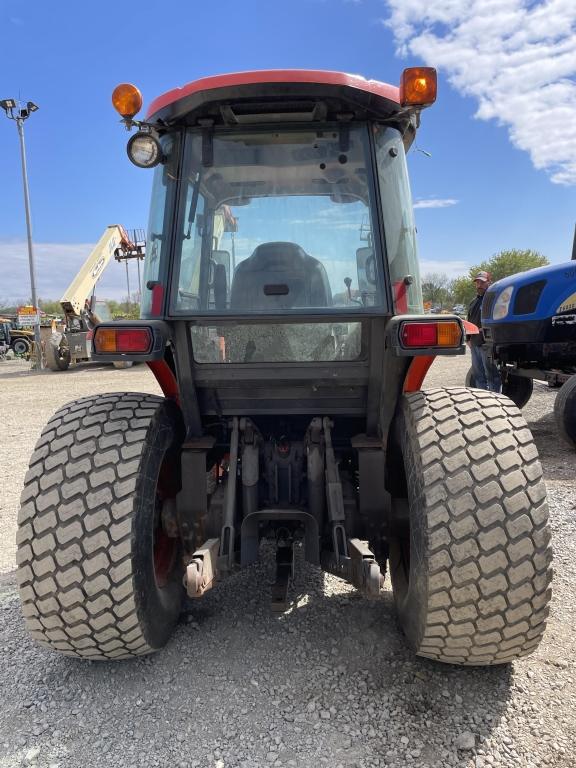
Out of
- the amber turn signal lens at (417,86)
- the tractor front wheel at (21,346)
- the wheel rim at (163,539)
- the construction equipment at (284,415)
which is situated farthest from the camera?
the tractor front wheel at (21,346)

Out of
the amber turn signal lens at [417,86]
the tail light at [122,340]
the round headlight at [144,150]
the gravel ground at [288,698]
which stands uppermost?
the amber turn signal lens at [417,86]

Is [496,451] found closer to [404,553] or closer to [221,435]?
[404,553]

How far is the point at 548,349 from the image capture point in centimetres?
618

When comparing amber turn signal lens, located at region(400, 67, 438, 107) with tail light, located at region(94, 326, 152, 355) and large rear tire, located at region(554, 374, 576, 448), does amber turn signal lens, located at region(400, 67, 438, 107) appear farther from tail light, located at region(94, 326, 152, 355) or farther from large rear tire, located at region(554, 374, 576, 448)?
large rear tire, located at region(554, 374, 576, 448)

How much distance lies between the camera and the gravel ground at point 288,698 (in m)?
1.91

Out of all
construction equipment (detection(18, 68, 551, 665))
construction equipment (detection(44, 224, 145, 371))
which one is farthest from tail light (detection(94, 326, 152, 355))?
construction equipment (detection(44, 224, 145, 371))

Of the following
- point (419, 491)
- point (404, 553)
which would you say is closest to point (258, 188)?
point (419, 491)

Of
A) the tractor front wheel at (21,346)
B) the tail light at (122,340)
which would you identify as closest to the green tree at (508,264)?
the tractor front wheel at (21,346)

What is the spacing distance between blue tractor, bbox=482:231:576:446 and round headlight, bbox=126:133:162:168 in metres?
4.77

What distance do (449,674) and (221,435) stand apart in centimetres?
149

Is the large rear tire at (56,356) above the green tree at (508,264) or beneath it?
beneath

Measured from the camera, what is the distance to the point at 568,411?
567 cm

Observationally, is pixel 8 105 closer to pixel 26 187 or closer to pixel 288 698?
pixel 26 187

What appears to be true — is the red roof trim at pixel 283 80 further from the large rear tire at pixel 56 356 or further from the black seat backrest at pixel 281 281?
the large rear tire at pixel 56 356
